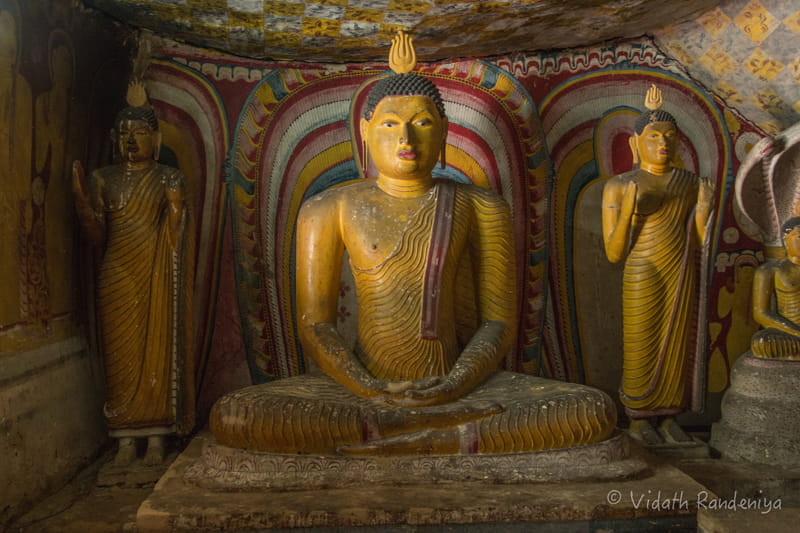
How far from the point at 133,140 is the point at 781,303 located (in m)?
3.64

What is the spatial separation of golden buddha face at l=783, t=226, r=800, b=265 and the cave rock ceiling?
1.37 metres

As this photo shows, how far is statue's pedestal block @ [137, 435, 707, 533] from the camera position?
2.88m

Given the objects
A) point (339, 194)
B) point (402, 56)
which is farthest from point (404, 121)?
point (339, 194)

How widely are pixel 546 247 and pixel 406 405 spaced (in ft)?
6.24

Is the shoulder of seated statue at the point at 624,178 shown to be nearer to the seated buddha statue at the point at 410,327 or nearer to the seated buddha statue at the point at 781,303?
the seated buddha statue at the point at 410,327

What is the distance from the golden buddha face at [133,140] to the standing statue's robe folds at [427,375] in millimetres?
955

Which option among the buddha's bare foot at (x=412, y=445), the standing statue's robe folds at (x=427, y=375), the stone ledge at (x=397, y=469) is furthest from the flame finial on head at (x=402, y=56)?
the stone ledge at (x=397, y=469)

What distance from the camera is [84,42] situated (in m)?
3.97

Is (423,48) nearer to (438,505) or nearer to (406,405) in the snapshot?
(406,405)

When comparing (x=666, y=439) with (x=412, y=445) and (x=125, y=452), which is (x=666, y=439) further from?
(x=125, y=452)

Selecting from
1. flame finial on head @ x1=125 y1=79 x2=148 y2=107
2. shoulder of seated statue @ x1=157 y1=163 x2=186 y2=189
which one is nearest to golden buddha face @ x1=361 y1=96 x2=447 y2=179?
shoulder of seated statue @ x1=157 y1=163 x2=186 y2=189

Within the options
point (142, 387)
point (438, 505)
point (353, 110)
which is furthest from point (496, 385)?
point (353, 110)

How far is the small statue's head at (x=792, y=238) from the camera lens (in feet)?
13.7

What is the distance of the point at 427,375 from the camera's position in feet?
12.2
